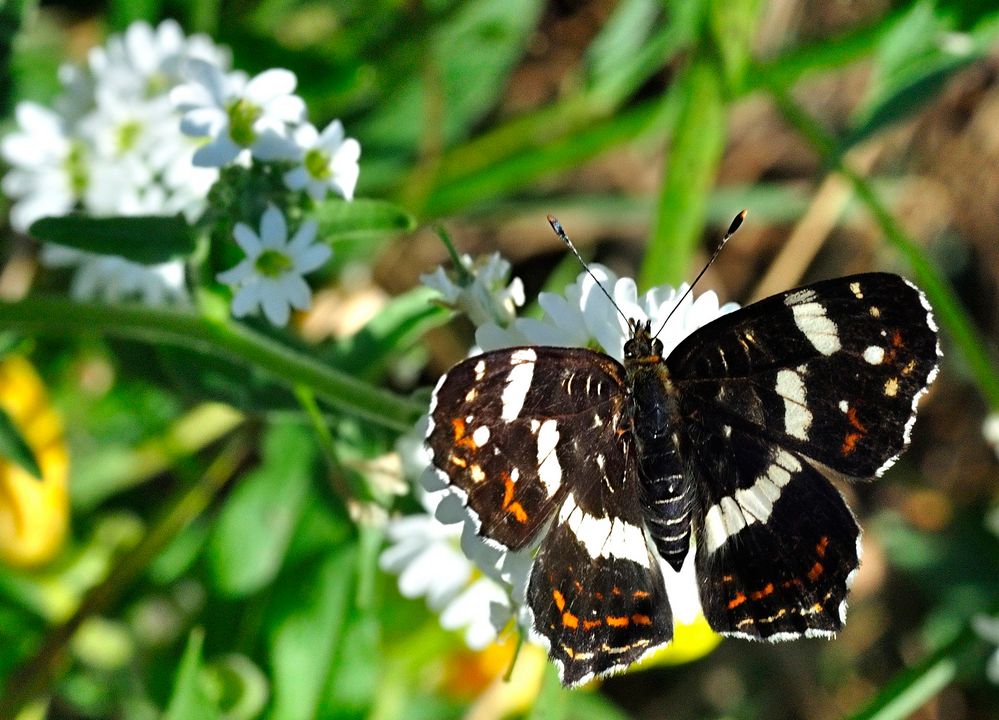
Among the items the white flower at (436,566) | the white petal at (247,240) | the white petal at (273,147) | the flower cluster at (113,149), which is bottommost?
the white flower at (436,566)

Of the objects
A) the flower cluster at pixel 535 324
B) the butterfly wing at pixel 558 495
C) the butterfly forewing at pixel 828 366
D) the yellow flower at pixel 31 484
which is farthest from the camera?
the yellow flower at pixel 31 484

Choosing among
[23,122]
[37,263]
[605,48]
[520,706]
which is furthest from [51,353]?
[605,48]

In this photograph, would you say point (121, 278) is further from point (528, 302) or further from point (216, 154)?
point (528, 302)

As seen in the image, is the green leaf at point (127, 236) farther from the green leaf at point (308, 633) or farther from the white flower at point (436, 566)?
the green leaf at point (308, 633)

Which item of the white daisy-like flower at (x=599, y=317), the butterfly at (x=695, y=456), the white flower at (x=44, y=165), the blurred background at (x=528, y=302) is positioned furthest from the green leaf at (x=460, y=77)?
the butterfly at (x=695, y=456)

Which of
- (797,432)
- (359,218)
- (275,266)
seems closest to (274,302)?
(275,266)

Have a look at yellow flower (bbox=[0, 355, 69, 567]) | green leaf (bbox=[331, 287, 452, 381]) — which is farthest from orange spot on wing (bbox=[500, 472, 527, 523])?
yellow flower (bbox=[0, 355, 69, 567])

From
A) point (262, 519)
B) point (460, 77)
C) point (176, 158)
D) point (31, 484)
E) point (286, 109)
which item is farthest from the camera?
point (460, 77)
